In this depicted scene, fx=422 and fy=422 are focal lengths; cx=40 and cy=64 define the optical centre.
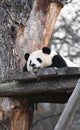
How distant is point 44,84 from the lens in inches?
167

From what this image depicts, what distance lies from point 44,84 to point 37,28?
122 centimetres

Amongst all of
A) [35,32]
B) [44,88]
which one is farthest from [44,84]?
[35,32]

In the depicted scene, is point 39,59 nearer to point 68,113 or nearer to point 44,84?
point 44,84

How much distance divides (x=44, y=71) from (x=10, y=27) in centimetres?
119

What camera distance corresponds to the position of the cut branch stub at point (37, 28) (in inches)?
200

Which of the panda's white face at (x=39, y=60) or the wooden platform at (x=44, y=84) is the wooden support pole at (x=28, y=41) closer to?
the wooden platform at (x=44, y=84)

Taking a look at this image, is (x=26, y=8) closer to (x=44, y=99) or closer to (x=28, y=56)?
(x=28, y=56)

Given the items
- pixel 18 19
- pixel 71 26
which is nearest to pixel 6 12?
pixel 18 19

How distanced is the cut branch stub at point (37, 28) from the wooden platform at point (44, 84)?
1.69ft

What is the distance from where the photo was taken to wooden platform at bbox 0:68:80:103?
13.1 ft

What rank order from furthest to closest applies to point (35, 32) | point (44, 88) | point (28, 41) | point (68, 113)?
point (35, 32) < point (28, 41) < point (44, 88) < point (68, 113)

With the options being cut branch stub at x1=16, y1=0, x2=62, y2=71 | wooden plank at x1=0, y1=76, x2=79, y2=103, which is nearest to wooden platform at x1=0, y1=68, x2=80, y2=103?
wooden plank at x1=0, y1=76, x2=79, y2=103

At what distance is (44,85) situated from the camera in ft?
13.9

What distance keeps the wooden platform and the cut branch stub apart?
515mm
